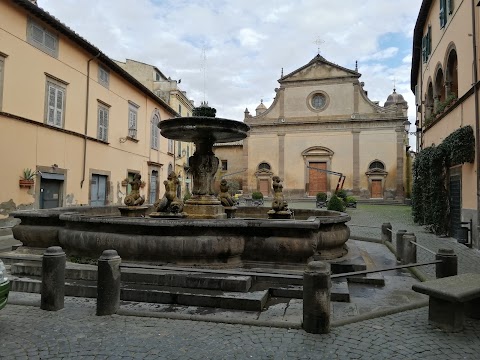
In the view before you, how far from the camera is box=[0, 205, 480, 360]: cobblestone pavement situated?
3701mm

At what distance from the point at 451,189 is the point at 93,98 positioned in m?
16.2

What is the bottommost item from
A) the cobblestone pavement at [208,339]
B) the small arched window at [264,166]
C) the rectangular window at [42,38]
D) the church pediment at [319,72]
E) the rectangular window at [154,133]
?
the cobblestone pavement at [208,339]

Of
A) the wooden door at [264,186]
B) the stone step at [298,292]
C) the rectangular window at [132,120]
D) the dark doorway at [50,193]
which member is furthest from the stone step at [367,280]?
the wooden door at [264,186]

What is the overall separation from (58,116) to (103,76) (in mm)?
4470

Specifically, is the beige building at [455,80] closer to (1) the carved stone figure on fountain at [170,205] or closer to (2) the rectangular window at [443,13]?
(2) the rectangular window at [443,13]

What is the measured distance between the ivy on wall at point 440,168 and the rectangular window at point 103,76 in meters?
15.7

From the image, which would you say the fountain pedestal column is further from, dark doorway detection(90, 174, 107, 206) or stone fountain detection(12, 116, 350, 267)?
dark doorway detection(90, 174, 107, 206)

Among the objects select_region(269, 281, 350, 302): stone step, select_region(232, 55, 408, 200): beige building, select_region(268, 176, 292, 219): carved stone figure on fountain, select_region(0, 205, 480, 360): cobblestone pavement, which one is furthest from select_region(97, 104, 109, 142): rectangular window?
select_region(232, 55, 408, 200): beige building

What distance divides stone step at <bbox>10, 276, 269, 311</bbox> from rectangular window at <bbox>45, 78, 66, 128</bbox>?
11269mm

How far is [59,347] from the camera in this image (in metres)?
3.82

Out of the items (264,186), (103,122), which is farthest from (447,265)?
(264,186)

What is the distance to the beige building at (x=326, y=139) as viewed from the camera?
123 ft

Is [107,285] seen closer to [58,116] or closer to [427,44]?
[58,116]

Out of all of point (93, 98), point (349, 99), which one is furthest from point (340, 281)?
point (349, 99)
